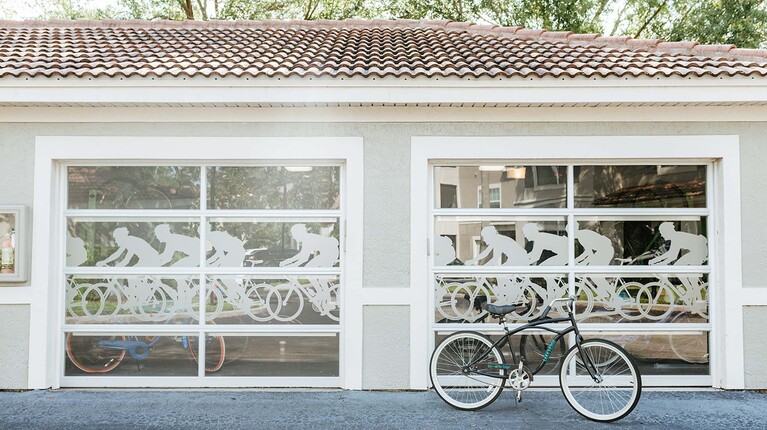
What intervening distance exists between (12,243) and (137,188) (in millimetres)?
1303

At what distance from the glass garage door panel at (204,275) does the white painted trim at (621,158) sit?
834 millimetres

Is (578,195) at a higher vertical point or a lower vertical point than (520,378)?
higher

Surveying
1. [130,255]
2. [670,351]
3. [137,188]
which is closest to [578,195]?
[670,351]

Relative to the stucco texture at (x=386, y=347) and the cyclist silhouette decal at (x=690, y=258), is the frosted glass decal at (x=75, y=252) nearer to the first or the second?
the stucco texture at (x=386, y=347)

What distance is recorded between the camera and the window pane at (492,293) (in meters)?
6.52

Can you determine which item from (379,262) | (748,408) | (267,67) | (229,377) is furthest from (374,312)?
(748,408)

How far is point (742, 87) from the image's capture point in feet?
19.8

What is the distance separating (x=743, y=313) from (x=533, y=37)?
4.59 meters

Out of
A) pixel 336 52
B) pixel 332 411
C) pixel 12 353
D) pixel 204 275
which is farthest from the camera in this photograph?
pixel 336 52

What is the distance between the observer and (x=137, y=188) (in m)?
6.58

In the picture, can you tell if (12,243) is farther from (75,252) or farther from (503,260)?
(503,260)

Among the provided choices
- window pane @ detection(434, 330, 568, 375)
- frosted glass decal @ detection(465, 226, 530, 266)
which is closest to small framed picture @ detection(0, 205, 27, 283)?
frosted glass decal @ detection(465, 226, 530, 266)

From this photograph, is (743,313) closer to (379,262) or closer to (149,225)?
(379,262)

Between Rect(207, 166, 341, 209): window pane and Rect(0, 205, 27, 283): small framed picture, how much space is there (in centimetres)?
186
